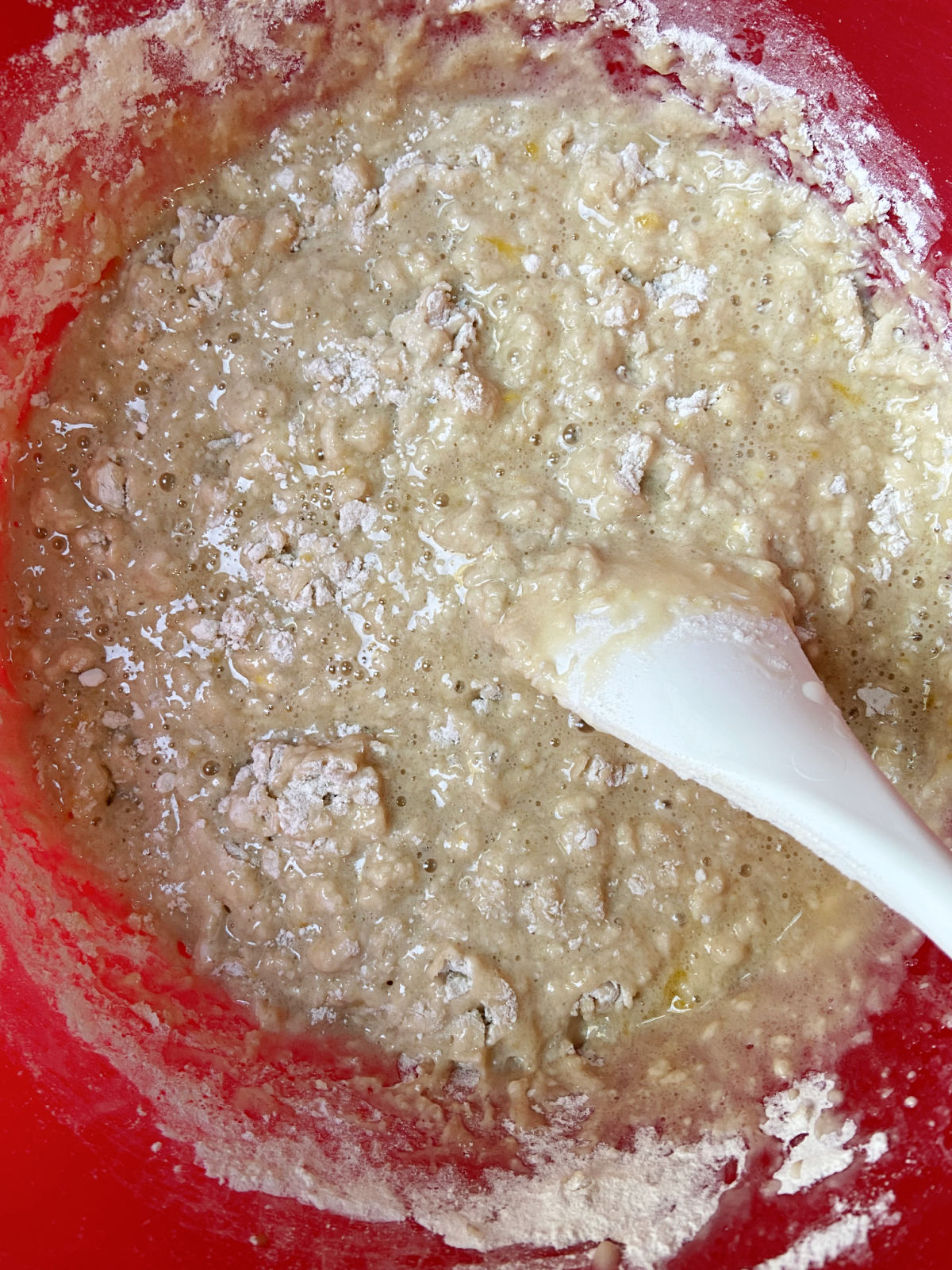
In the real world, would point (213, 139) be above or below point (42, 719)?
above

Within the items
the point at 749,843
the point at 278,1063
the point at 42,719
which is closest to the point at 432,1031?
the point at 278,1063

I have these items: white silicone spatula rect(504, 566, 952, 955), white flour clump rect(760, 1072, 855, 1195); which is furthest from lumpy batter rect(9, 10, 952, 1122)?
white silicone spatula rect(504, 566, 952, 955)

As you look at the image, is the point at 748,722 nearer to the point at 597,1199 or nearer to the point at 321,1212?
the point at 597,1199

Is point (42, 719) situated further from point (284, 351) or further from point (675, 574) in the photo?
point (675, 574)

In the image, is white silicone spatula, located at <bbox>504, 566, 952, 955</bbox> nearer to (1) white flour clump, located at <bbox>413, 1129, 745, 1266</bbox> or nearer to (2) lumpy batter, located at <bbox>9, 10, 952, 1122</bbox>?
(2) lumpy batter, located at <bbox>9, 10, 952, 1122</bbox>

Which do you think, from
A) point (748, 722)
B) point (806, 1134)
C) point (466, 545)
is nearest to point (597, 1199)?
point (806, 1134)

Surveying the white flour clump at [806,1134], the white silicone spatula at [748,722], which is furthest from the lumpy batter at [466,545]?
the white silicone spatula at [748,722]
